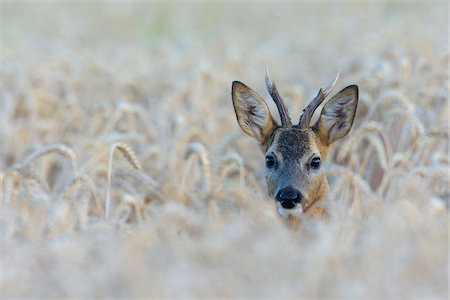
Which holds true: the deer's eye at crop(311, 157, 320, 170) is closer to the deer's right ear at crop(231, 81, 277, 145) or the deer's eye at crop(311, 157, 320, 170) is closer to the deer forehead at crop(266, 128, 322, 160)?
A: the deer forehead at crop(266, 128, 322, 160)

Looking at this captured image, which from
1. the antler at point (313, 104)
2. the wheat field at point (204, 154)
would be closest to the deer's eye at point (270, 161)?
the wheat field at point (204, 154)

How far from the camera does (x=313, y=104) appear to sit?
23.5 ft

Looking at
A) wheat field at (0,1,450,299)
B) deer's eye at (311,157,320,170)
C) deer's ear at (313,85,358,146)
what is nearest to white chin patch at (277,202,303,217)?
wheat field at (0,1,450,299)

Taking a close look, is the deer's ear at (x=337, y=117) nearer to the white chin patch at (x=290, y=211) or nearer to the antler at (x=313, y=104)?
the antler at (x=313, y=104)

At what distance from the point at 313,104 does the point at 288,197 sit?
79 cm

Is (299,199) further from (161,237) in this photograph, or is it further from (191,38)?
(191,38)

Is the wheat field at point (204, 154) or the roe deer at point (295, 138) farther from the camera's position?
the roe deer at point (295, 138)

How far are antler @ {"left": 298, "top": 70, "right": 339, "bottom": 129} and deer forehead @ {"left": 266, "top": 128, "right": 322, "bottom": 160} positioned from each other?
7cm

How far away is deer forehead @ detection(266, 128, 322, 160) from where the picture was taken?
24.1 ft

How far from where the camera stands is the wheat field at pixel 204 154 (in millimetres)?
4211

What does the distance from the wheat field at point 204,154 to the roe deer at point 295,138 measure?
0.19 metres

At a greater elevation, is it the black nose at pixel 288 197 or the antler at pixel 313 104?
the antler at pixel 313 104

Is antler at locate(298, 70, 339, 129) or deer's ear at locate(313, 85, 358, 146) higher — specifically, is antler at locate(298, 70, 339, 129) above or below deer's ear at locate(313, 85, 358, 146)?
below

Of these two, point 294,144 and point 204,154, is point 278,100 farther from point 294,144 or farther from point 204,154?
point 204,154
